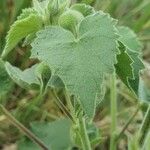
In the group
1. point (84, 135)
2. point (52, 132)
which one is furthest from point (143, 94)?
point (52, 132)

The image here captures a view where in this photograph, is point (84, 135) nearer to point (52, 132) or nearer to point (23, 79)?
point (23, 79)

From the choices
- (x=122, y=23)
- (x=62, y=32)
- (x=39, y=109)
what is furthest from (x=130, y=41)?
(x=122, y=23)

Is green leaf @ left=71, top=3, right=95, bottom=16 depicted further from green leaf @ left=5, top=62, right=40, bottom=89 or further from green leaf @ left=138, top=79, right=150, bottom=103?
green leaf @ left=138, top=79, right=150, bottom=103

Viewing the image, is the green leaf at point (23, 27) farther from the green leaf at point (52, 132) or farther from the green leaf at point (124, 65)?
the green leaf at point (52, 132)

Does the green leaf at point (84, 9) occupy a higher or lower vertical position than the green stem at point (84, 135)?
higher

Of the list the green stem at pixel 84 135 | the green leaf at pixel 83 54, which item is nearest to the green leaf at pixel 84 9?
the green leaf at pixel 83 54

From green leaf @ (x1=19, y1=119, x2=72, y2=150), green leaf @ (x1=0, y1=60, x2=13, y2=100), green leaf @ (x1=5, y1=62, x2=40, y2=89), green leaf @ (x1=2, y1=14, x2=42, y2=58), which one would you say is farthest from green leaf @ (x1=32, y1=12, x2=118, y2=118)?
green leaf @ (x1=19, y1=119, x2=72, y2=150)

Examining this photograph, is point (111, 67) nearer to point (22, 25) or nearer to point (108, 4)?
point (22, 25)
